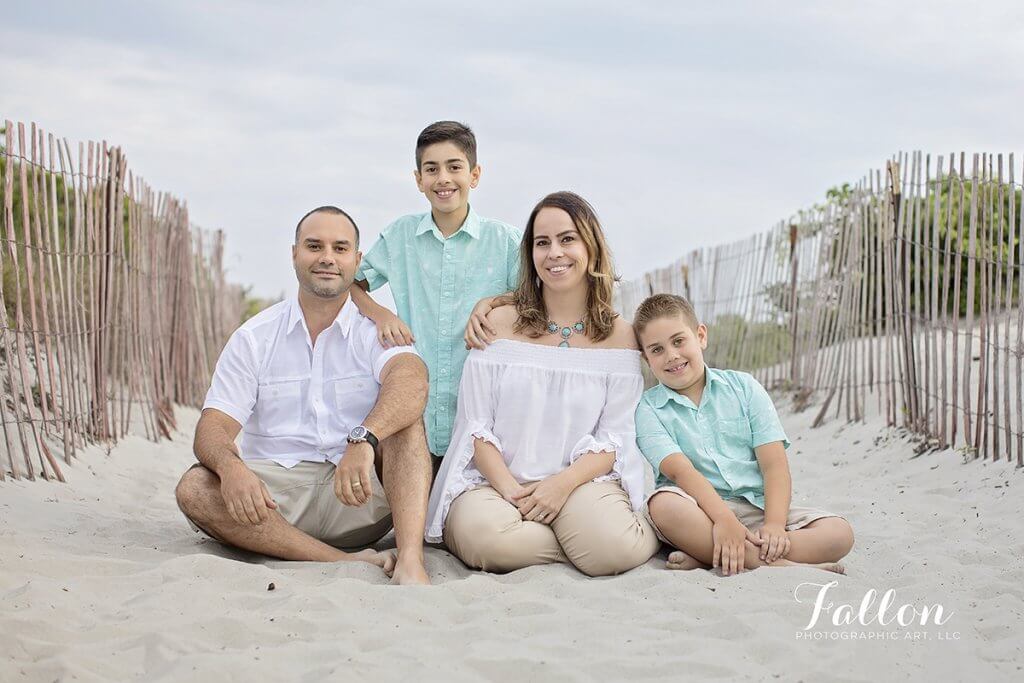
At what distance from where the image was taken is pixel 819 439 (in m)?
7.07

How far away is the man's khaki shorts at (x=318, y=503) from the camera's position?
3660 mm

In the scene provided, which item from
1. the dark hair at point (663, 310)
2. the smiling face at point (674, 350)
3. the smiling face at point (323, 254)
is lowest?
the smiling face at point (674, 350)

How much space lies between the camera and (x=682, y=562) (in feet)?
11.2

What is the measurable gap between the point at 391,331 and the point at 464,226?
22.8 inches

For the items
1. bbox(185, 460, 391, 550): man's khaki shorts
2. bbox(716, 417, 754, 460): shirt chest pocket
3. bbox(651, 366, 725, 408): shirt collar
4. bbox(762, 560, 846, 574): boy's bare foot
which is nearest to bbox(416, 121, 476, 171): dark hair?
bbox(651, 366, 725, 408): shirt collar

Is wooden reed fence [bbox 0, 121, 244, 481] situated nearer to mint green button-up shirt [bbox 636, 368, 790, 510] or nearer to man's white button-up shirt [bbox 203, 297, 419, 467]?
man's white button-up shirt [bbox 203, 297, 419, 467]

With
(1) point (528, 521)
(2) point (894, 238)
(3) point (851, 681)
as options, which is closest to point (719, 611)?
(3) point (851, 681)

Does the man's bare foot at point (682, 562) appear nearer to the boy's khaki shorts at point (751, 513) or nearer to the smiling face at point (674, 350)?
the boy's khaki shorts at point (751, 513)

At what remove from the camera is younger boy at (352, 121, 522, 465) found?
3988 millimetres

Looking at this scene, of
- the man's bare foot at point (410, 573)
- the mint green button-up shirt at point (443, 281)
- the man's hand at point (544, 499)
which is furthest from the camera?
the mint green button-up shirt at point (443, 281)

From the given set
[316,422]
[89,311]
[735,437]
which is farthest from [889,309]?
[89,311]

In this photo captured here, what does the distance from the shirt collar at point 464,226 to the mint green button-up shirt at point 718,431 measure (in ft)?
3.24

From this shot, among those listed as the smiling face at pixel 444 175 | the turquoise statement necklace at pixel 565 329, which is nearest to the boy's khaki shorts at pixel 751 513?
the turquoise statement necklace at pixel 565 329

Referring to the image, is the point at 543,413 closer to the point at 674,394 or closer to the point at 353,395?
the point at 674,394
